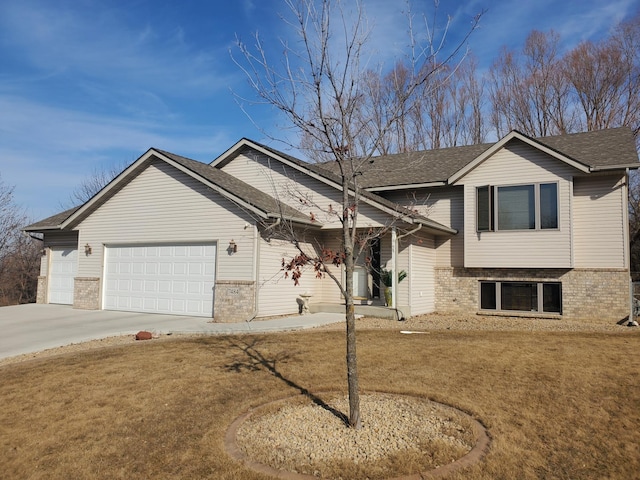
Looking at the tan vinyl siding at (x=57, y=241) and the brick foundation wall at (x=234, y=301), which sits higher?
the tan vinyl siding at (x=57, y=241)

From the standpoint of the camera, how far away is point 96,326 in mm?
12336

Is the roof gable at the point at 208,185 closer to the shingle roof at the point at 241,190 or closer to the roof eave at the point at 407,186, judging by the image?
the shingle roof at the point at 241,190

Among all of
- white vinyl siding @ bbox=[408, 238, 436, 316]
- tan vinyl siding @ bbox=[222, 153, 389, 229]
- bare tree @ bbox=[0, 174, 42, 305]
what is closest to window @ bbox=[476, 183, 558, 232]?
white vinyl siding @ bbox=[408, 238, 436, 316]

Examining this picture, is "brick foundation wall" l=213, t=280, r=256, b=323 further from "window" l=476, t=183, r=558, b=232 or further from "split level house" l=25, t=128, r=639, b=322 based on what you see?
"window" l=476, t=183, r=558, b=232

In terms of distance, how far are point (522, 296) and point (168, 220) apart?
12.2 m

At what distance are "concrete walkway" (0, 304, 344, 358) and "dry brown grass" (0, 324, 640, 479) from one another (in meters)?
1.38

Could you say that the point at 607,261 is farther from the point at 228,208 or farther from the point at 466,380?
the point at 228,208

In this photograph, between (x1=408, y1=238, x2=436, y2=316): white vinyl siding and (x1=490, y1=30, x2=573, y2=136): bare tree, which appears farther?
(x1=490, y1=30, x2=573, y2=136): bare tree

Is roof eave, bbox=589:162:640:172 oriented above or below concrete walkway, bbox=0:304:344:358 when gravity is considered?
above

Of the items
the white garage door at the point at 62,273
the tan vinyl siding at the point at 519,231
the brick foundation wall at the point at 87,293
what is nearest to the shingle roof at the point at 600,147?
the tan vinyl siding at the point at 519,231

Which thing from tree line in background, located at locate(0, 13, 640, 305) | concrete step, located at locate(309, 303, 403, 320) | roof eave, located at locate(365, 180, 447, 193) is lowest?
concrete step, located at locate(309, 303, 403, 320)

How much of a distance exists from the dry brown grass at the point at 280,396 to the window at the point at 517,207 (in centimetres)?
519

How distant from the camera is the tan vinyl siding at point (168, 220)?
1352 centimetres

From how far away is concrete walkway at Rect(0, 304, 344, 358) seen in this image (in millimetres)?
10391
